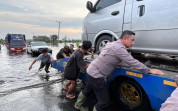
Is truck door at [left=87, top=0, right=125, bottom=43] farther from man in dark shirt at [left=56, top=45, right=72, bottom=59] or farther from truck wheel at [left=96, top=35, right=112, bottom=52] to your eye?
man in dark shirt at [left=56, top=45, right=72, bottom=59]

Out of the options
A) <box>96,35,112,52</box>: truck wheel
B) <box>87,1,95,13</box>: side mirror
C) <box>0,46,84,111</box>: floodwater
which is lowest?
<box>0,46,84,111</box>: floodwater

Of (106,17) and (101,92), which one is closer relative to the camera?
(101,92)

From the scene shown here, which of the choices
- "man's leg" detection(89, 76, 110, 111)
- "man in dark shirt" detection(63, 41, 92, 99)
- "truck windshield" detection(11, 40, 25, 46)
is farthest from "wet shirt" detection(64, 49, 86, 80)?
"truck windshield" detection(11, 40, 25, 46)

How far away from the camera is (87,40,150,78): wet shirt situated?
7.09 ft

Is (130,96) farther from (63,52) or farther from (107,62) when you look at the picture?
(63,52)

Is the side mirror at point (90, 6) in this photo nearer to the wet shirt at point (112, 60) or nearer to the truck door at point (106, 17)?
the truck door at point (106, 17)

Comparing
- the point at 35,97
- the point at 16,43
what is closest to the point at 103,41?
the point at 35,97

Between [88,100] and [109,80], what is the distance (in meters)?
0.90

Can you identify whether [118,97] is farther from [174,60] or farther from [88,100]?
[174,60]

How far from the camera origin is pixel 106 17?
12.3 feet

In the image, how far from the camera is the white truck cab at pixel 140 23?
2535 mm

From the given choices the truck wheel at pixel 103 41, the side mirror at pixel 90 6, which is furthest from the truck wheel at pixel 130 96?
the side mirror at pixel 90 6

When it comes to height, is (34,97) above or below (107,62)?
below

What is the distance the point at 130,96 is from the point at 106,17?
2028 millimetres
